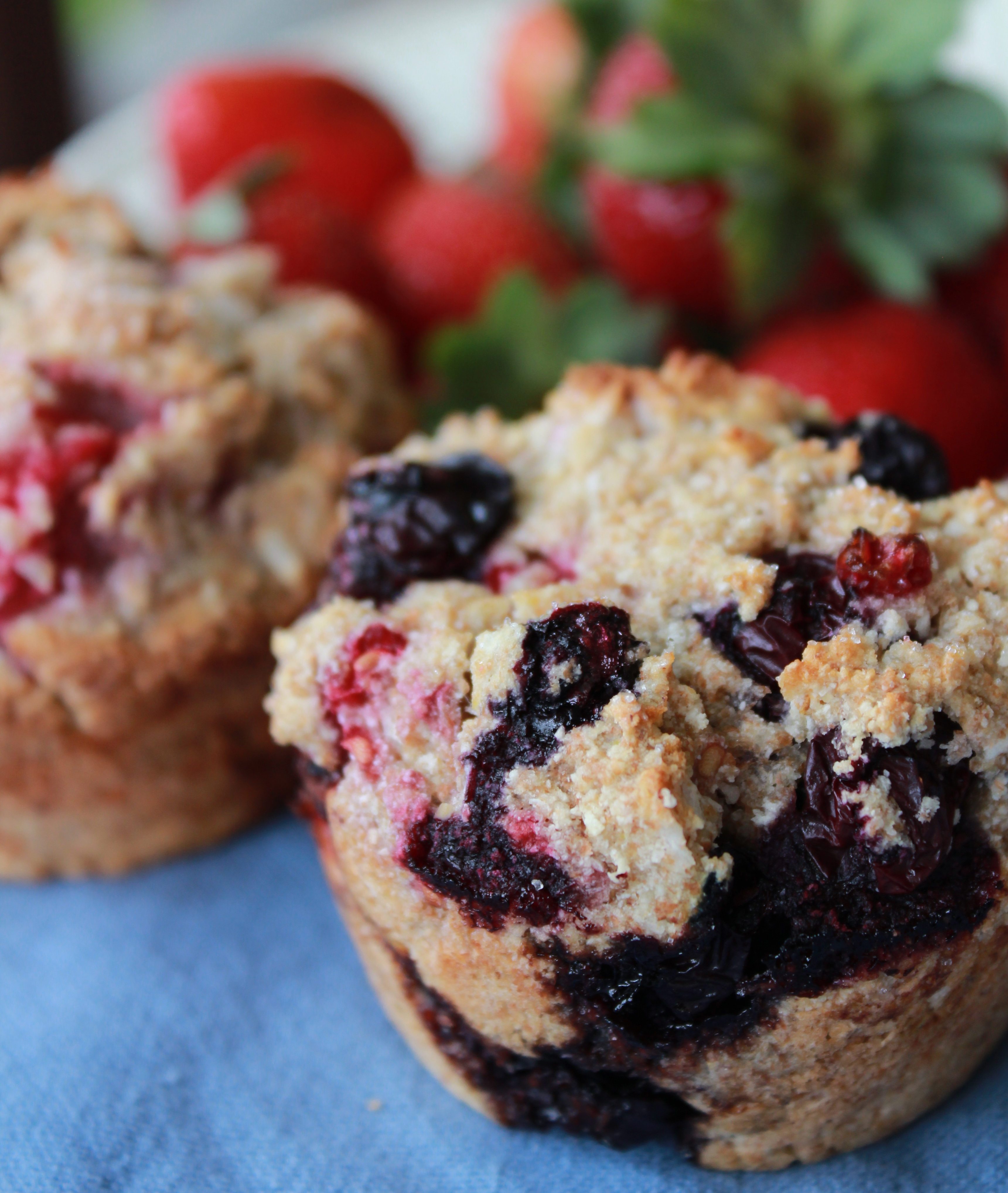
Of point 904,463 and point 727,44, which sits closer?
point 904,463

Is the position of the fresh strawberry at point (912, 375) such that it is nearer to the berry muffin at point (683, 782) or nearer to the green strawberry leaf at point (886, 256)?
the green strawberry leaf at point (886, 256)

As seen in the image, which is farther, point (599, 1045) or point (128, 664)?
point (128, 664)

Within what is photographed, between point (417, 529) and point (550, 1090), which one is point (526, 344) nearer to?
point (417, 529)

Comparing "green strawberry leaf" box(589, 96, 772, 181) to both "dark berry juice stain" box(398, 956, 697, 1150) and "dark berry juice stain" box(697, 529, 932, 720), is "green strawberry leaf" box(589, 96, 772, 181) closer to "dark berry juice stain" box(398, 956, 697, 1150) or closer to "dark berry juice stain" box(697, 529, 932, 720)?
"dark berry juice stain" box(697, 529, 932, 720)

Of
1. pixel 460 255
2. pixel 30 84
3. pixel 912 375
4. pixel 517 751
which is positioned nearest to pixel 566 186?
pixel 460 255

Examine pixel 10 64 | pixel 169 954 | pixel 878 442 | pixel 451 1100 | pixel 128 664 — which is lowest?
pixel 10 64

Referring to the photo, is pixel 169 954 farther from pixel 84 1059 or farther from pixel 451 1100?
pixel 451 1100

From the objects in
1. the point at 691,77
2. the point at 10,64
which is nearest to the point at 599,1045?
the point at 691,77

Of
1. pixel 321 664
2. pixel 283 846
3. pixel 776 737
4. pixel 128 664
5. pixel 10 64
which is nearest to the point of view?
pixel 776 737
